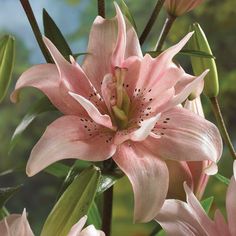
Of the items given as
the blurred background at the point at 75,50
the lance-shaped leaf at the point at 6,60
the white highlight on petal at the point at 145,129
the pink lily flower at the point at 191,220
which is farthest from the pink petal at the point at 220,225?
the blurred background at the point at 75,50

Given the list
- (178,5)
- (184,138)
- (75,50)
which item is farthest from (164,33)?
(75,50)

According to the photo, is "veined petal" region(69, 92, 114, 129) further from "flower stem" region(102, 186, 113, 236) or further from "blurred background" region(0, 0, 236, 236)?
"blurred background" region(0, 0, 236, 236)

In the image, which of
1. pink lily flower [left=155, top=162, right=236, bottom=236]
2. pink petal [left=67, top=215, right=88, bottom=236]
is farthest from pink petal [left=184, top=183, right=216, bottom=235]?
pink petal [left=67, top=215, right=88, bottom=236]

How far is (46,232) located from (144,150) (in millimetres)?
95

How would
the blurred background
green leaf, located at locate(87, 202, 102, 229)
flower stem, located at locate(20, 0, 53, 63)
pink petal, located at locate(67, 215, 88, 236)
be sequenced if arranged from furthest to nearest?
the blurred background < green leaf, located at locate(87, 202, 102, 229) < flower stem, located at locate(20, 0, 53, 63) < pink petal, located at locate(67, 215, 88, 236)

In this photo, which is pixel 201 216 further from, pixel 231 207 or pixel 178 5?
pixel 178 5

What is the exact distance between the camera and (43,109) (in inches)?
23.7

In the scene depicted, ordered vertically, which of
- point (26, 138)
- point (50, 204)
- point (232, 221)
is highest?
point (232, 221)

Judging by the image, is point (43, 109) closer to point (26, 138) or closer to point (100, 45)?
point (100, 45)

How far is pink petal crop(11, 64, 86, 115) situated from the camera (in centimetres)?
54

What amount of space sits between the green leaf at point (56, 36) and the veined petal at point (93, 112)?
107mm

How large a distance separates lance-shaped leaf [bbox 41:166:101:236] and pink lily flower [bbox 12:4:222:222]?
0.07 ft

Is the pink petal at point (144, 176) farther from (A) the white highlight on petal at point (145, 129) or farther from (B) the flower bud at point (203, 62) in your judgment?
(B) the flower bud at point (203, 62)

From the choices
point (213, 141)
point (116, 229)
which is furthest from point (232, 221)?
point (116, 229)
